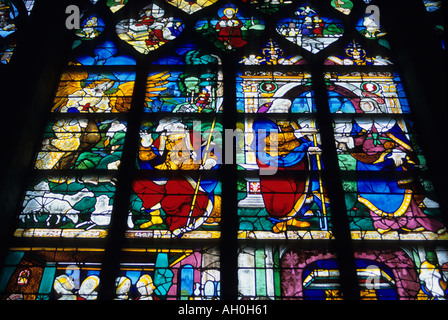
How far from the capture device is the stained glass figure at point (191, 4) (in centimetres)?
595

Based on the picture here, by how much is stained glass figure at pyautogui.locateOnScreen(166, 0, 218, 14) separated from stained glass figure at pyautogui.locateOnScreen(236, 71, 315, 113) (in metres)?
1.17

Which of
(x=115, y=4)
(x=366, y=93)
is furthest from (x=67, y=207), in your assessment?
(x=366, y=93)

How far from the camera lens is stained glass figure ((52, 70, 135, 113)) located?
5.10m

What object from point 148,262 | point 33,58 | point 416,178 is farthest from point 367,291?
point 33,58

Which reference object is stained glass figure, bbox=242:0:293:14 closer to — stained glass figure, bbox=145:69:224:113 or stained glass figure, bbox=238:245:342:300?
stained glass figure, bbox=145:69:224:113

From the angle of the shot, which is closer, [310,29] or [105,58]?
[105,58]

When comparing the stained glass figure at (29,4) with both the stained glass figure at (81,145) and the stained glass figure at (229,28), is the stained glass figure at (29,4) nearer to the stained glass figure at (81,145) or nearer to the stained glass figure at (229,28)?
the stained glass figure at (81,145)

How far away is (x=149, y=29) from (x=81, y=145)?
5.64 feet

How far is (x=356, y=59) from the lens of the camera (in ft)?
17.9

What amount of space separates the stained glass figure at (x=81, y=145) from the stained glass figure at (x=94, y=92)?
0.17 metres

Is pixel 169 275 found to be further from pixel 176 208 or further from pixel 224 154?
pixel 224 154

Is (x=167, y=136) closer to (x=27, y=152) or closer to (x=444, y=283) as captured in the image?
(x=27, y=152)

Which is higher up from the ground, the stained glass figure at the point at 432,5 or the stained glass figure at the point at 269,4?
the stained glass figure at the point at 269,4

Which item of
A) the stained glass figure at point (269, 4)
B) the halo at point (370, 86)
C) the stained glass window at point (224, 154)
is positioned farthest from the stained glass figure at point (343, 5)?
the halo at point (370, 86)
